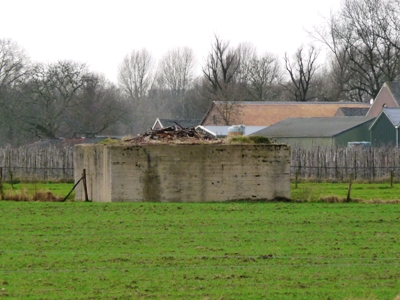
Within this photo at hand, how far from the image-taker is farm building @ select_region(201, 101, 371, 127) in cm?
7306

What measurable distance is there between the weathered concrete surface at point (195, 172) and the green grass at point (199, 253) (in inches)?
141

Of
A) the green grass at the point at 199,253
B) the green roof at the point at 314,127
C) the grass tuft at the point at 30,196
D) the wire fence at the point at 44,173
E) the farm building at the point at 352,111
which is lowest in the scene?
the green grass at the point at 199,253

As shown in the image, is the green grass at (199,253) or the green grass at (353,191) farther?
the green grass at (353,191)

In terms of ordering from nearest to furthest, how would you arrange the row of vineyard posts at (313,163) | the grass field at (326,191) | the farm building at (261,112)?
the grass field at (326,191) → the row of vineyard posts at (313,163) → the farm building at (261,112)

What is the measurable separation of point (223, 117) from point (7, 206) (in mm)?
48983

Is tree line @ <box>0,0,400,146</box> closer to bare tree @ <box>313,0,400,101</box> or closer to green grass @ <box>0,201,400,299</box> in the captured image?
bare tree @ <box>313,0,400,101</box>

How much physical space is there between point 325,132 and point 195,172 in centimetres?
3005

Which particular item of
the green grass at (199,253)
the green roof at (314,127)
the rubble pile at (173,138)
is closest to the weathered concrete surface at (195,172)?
the rubble pile at (173,138)

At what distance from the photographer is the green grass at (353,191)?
2847 centimetres

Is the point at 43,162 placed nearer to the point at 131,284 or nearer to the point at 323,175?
the point at 323,175

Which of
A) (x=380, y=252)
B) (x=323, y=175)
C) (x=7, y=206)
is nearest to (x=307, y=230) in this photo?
(x=380, y=252)

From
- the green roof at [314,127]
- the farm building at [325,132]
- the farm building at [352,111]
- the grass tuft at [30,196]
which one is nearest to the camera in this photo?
the grass tuft at [30,196]

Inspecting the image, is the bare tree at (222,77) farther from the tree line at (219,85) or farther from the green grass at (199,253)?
the green grass at (199,253)

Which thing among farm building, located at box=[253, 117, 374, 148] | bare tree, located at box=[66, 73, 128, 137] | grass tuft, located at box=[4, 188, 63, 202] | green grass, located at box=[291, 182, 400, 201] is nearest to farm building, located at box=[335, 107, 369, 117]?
farm building, located at box=[253, 117, 374, 148]
